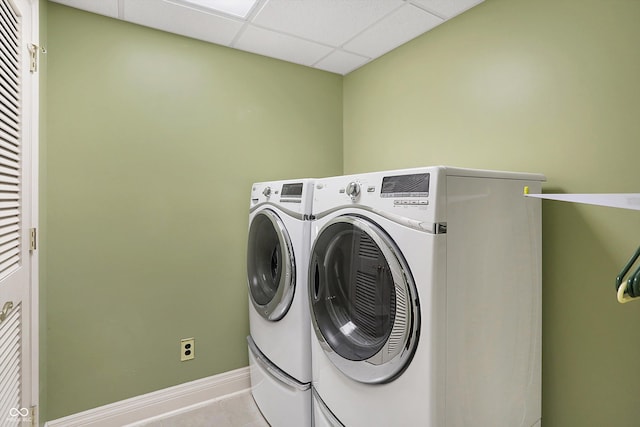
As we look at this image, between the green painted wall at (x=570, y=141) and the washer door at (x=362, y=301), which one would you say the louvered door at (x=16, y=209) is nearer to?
the washer door at (x=362, y=301)

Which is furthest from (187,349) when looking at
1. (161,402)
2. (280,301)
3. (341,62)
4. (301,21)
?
(341,62)

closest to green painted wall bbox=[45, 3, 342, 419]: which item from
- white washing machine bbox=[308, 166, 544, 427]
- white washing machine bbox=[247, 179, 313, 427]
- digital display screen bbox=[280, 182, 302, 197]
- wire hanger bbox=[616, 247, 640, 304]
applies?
white washing machine bbox=[247, 179, 313, 427]

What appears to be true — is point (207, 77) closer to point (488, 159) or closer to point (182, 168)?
point (182, 168)

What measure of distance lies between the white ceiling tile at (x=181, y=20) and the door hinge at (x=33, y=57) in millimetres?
570

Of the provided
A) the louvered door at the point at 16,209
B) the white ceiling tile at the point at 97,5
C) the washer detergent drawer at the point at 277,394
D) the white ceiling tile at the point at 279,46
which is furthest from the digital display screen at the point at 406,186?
the white ceiling tile at the point at 97,5

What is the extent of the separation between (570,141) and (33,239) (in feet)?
7.68

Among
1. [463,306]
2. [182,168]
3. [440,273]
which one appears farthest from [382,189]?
[182,168]

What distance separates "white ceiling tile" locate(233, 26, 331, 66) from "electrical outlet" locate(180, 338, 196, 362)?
1.96 meters

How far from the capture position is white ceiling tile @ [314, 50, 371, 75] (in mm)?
2430

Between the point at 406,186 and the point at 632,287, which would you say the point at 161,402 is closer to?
the point at 406,186

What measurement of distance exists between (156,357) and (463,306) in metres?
1.84

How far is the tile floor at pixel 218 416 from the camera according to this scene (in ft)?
6.59

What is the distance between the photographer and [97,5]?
6.00 feet

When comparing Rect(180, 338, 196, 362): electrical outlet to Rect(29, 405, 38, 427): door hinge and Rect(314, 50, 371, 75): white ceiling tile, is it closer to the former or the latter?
Rect(29, 405, 38, 427): door hinge
